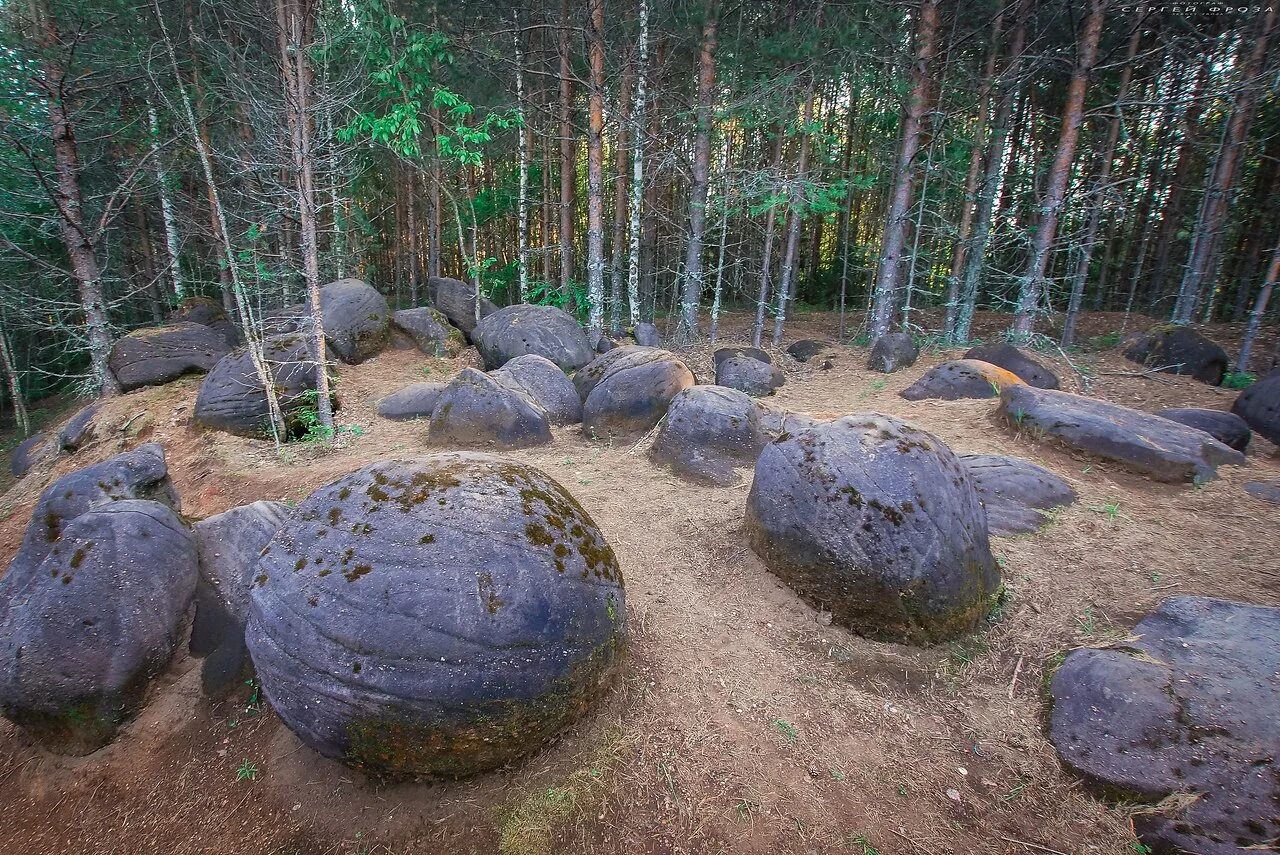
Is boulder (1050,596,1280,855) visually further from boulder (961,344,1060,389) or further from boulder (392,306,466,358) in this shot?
boulder (392,306,466,358)

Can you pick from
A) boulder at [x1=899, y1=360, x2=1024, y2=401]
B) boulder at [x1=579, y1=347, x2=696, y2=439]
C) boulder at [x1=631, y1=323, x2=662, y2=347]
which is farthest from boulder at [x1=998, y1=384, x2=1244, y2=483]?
boulder at [x1=631, y1=323, x2=662, y2=347]

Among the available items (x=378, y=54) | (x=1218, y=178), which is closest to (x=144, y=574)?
(x=378, y=54)

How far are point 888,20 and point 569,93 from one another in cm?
659

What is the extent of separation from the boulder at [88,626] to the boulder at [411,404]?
4.78 metres

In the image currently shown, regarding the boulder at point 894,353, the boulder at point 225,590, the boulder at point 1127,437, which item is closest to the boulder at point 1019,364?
the boulder at point 894,353

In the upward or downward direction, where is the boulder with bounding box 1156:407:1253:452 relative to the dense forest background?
downward

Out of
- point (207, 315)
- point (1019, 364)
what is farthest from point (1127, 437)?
point (207, 315)

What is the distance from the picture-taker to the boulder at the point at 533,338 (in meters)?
10.0

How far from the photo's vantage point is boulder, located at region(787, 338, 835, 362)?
480 inches

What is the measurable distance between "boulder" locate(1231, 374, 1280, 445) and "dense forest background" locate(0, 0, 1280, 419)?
12.4ft

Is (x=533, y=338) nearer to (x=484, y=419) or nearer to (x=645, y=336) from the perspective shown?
(x=645, y=336)

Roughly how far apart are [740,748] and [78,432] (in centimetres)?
1071

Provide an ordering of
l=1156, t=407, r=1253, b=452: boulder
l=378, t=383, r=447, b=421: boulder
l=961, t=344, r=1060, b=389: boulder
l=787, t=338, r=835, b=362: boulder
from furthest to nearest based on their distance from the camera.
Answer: l=787, t=338, r=835, b=362: boulder < l=961, t=344, r=1060, b=389: boulder < l=378, t=383, r=447, b=421: boulder < l=1156, t=407, r=1253, b=452: boulder

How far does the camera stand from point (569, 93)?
454 inches
